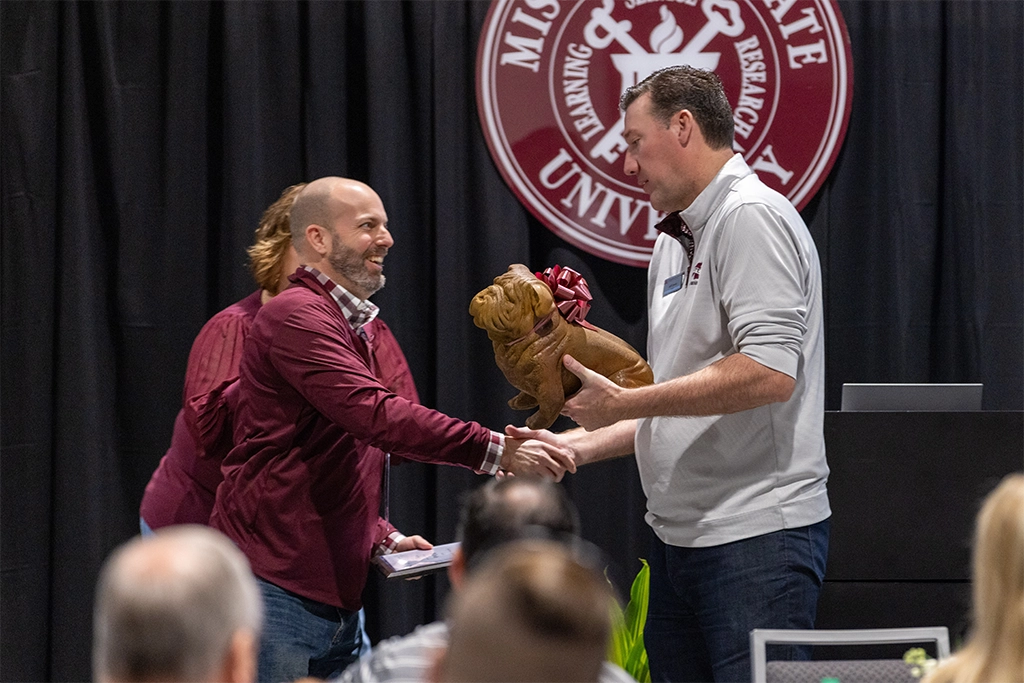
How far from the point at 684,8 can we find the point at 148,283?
2.04m

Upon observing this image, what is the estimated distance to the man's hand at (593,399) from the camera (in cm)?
241

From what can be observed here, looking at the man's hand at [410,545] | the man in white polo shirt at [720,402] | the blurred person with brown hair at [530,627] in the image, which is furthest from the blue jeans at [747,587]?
the blurred person with brown hair at [530,627]

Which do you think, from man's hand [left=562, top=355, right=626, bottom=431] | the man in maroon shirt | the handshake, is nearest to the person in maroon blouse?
the man in maroon shirt

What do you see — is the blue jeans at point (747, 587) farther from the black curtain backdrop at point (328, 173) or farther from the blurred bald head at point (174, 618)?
the black curtain backdrop at point (328, 173)

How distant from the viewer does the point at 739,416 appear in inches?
94.0

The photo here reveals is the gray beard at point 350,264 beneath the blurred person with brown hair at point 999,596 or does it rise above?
above

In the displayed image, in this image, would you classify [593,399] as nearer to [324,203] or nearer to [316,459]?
[316,459]

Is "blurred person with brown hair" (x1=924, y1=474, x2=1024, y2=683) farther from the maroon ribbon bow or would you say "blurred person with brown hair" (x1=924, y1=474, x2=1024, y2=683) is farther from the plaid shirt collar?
the plaid shirt collar

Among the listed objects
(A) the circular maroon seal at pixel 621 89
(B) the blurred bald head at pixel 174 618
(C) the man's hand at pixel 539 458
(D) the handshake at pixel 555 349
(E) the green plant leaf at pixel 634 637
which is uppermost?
(A) the circular maroon seal at pixel 621 89

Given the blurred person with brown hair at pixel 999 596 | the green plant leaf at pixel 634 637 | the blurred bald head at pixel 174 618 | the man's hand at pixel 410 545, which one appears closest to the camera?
the blurred bald head at pixel 174 618

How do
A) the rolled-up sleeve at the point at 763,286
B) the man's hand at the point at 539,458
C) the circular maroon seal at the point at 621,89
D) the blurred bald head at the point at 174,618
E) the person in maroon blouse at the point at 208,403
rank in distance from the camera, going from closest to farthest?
the blurred bald head at the point at 174,618 < the rolled-up sleeve at the point at 763,286 < the man's hand at the point at 539,458 < the person in maroon blouse at the point at 208,403 < the circular maroon seal at the point at 621,89

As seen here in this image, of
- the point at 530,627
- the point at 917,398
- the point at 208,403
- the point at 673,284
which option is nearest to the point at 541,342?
the point at 673,284

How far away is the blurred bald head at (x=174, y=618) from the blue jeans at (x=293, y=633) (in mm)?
1466

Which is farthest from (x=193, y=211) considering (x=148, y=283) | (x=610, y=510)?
(x=610, y=510)
